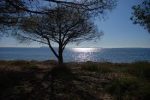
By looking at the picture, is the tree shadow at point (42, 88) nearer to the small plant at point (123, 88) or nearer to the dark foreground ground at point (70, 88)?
the dark foreground ground at point (70, 88)

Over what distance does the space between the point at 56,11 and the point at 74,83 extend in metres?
3.15

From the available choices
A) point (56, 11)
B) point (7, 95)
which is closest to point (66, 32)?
point (56, 11)

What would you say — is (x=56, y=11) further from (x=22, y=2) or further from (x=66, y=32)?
(x=66, y=32)

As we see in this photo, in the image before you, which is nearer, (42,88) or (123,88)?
(123,88)

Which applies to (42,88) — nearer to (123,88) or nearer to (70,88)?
(70,88)

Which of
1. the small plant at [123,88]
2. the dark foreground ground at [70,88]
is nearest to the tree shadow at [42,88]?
the dark foreground ground at [70,88]

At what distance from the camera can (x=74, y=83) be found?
43.9 feet

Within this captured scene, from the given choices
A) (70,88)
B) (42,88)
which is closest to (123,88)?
(70,88)

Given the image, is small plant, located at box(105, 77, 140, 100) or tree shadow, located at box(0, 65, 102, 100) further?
small plant, located at box(105, 77, 140, 100)

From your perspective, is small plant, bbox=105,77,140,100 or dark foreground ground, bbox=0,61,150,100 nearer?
dark foreground ground, bbox=0,61,150,100

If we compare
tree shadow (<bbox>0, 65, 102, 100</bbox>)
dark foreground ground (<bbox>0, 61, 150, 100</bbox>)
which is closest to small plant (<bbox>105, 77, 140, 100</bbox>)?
dark foreground ground (<bbox>0, 61, 150, 100</bbox>)

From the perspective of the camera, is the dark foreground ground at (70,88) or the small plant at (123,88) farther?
the small plant at (123,88)

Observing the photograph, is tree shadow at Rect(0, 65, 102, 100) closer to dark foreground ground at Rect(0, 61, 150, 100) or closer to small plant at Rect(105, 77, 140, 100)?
dark foreground ground at Rect(0, 61, 150, 100)

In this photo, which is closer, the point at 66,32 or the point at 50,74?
the point at 50,74
